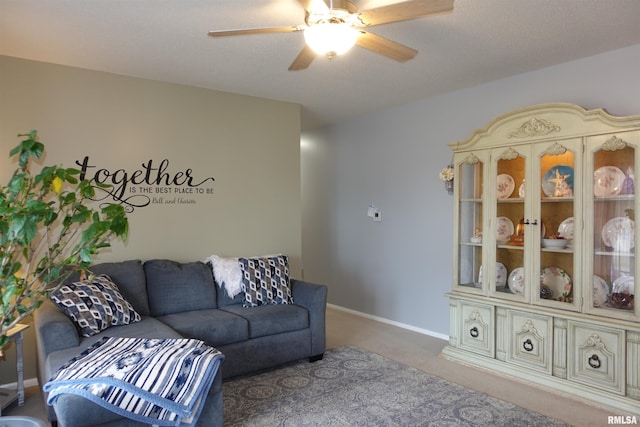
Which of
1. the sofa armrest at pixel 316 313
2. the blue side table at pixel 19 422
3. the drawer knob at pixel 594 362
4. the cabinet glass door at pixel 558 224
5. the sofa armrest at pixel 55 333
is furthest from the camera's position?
the sofa armrest at pixel 316 313

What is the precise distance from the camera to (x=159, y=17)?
2568 millimetres

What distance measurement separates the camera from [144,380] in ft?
6.93

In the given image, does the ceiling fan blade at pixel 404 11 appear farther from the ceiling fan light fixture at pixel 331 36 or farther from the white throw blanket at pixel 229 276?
the white throw blanket at pixel 229 276

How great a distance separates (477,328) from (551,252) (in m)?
0.89

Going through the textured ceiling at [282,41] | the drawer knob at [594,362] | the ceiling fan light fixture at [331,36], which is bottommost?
the drawer knob at [594,362]

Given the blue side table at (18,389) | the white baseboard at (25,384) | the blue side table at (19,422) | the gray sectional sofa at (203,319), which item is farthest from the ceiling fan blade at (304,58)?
the white baseboard at (25,384)

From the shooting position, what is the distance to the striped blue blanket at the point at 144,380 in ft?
6.63

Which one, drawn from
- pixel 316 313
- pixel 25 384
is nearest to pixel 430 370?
pixel 316 313

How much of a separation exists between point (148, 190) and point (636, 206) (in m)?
3.79

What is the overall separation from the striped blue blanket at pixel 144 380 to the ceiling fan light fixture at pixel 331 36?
179cm

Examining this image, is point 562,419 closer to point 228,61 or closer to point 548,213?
point 548,213

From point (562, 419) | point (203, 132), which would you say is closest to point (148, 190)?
point (203, 132)

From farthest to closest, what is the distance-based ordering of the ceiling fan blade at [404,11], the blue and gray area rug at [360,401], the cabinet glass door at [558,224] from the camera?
the cabinet glass door at [558,224] < the blue and gray area rug at [360,401] < the ceiling fan blade at [404,11]

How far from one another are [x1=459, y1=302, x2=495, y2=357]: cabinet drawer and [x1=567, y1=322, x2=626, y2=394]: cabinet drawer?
1.99 feet
